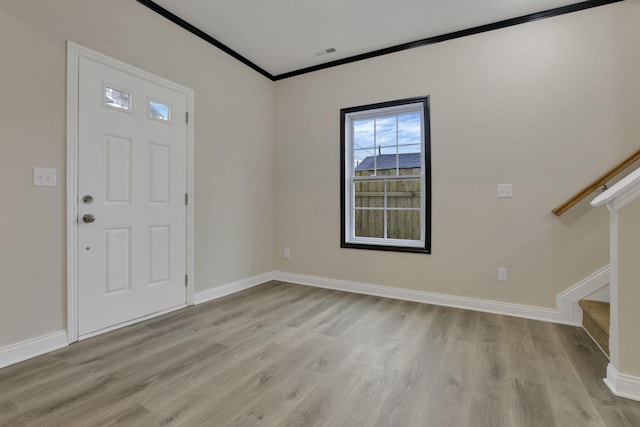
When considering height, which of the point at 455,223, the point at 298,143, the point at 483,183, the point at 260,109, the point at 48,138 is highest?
the point at 260,109

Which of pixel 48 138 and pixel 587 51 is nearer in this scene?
pixel 48 138

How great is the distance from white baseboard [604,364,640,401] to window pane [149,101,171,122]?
12.0 feet

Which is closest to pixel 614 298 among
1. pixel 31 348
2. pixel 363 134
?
pixel 363 134

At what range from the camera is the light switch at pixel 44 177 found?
198cm

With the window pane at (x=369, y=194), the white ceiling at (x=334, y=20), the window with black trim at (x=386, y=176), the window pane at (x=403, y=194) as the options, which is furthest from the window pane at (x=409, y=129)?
the white ceiling at (x=334, y=20)

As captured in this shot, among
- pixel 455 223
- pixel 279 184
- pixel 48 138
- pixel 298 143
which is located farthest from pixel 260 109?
pixel 455 223

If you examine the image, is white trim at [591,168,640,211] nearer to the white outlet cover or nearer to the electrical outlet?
the electrical outlet

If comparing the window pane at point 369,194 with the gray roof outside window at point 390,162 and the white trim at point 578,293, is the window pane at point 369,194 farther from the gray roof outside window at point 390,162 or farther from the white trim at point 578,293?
the white trim at point 578,293

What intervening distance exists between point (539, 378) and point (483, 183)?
1726 mm

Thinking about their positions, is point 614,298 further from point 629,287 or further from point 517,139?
point 517,139

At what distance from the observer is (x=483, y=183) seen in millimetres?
2900

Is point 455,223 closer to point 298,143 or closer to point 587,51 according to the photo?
point 587,51

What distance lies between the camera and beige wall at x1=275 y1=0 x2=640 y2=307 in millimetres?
2492

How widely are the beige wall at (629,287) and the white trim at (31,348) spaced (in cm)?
343
